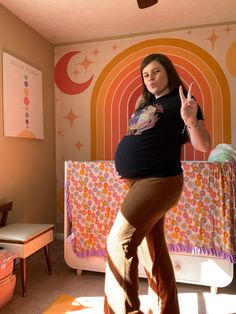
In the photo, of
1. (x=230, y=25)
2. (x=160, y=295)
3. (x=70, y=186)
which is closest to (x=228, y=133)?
(x=230, y=25)

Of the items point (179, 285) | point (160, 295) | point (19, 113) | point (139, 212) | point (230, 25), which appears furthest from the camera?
point (230, 25)

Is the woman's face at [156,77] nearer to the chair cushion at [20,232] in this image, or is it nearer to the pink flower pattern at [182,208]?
the pink flower pattern at [182,208]

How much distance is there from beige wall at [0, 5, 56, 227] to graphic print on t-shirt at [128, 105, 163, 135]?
134 centimetres

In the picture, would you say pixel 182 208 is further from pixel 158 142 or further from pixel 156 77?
pixel 156 77

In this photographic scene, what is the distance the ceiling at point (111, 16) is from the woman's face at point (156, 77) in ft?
4.17

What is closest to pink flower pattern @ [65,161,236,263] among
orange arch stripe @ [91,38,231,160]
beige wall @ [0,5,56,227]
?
beige wall @ [0,5,56,227]

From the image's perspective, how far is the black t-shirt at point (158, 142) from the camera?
3.57 ft

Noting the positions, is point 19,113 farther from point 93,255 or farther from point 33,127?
point 93,255

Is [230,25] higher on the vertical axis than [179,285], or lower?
higher

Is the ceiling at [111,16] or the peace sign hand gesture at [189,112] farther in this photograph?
the ceiling at [111,16]

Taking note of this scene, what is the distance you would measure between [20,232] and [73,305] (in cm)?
58

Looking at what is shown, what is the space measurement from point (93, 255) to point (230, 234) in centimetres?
94

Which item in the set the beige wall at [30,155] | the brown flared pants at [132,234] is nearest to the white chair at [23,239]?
the beige wall at [30,155]

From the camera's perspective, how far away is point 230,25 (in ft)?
8.17
